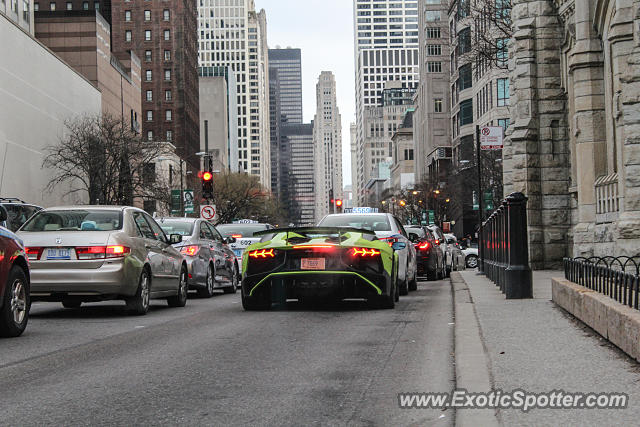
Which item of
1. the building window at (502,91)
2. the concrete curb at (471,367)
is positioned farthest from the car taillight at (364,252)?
the building window at (502,91)

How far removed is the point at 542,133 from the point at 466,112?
66.7m

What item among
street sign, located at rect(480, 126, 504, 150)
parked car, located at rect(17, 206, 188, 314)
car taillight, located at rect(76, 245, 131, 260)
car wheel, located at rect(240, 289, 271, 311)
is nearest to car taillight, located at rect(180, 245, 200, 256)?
parked car, located at rect(17, 206, 188, 314)

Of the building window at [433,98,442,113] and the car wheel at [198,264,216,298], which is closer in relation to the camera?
the car wheel at [198,264,216,298]

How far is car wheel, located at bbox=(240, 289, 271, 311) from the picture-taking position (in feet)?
44.2

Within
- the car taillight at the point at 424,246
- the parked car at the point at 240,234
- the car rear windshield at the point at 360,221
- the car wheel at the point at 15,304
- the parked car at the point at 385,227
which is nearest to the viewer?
the car wheel at the point at 15,304

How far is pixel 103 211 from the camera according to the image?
13.4 metres

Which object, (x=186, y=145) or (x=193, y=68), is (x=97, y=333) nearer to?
(x=186, y=145)

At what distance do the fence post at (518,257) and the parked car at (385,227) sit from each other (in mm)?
3016

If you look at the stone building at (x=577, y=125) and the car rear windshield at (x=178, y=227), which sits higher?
the stone building at (x=577, y=125)

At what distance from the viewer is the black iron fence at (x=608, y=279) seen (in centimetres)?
733

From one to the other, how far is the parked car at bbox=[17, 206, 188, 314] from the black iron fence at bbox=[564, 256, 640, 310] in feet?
19.7

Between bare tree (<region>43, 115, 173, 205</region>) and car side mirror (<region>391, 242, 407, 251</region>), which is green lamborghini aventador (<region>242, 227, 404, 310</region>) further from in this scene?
bare tree (<region>43, 115, 173, 205</region>)

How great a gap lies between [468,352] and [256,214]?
340 feet

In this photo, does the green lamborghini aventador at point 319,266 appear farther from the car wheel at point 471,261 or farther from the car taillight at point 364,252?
the car wheel at point 471,261
